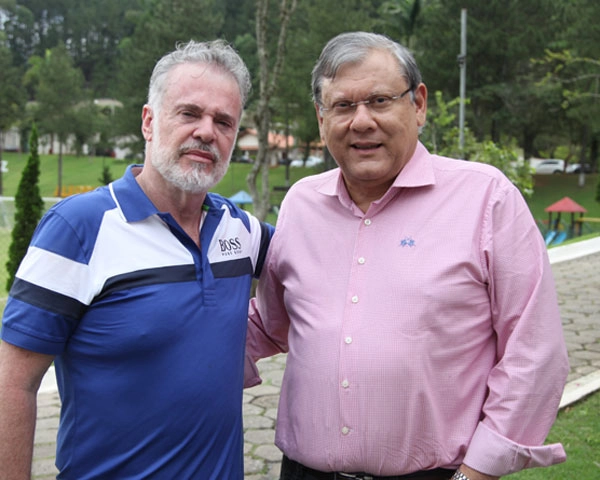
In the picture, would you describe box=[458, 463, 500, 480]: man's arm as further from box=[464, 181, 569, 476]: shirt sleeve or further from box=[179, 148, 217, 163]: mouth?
box=[179, 148, 217, 163]: mouth

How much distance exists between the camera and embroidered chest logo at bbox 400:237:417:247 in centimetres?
221

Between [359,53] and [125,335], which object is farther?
[359,53]

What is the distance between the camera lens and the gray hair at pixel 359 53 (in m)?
2.29

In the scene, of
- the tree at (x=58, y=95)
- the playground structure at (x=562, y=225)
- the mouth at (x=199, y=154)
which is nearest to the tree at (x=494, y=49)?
the playground structure at (x=562, y=225)

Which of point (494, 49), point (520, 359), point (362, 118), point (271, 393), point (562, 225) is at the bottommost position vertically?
point (562, 225)

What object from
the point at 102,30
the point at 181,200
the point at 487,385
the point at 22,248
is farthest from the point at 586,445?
the point at 102,30

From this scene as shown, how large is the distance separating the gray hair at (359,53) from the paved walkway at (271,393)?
8.68 ft

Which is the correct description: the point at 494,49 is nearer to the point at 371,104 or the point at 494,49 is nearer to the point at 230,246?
the point at 371,104

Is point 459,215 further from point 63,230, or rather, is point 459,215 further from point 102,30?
point 102,30

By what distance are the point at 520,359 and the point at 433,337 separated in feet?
0.87

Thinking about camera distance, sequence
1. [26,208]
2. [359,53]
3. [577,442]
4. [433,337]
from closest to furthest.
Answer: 1. [433,337]
2. [359,53]
3. [577,442]
4. [26,208]

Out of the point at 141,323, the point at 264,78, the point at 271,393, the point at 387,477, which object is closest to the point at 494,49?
the point at 264,78

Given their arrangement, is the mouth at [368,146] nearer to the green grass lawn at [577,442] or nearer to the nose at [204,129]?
the nose at [204,129]

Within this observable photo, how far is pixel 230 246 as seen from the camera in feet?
8.04
